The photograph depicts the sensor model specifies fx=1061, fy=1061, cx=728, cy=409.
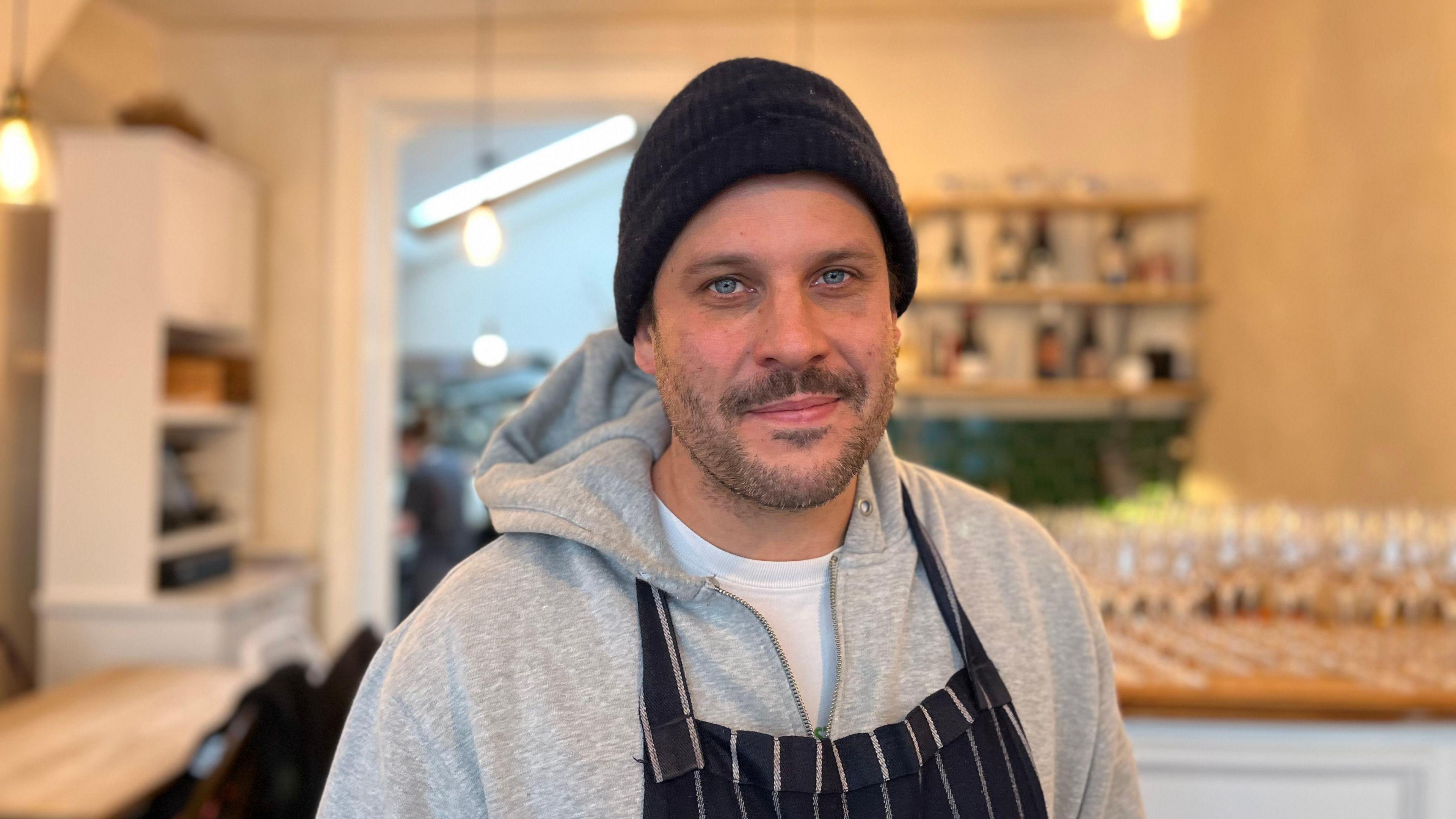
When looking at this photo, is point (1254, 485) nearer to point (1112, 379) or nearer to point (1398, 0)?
point (1112, 379)

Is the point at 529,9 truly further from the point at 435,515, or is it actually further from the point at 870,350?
the point at 870,350

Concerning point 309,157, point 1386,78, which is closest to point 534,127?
point 309,157

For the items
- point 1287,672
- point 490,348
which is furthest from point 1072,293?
point 490,348

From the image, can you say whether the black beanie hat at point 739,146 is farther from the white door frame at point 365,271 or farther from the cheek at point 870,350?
the white door frame at point 365,271

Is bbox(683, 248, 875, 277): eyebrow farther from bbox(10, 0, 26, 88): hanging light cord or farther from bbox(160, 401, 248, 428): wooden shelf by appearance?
bbox(160, 401, 248, 428): wooden shelf

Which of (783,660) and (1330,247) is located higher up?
(1330,247)

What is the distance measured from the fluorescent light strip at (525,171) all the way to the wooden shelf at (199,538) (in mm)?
3610

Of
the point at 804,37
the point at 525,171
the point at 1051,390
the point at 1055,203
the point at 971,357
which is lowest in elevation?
the point at 1051,390

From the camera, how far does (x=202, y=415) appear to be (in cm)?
402

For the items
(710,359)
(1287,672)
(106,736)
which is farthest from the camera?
(106,736)

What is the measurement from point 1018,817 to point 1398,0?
2.85m

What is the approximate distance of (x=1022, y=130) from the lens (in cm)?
448

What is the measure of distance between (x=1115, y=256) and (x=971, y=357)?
71cm

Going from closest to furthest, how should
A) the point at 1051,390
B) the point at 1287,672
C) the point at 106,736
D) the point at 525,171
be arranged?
the point at 1287,672, the point at 106,736, the point at 1051,390, the point at 525,171
